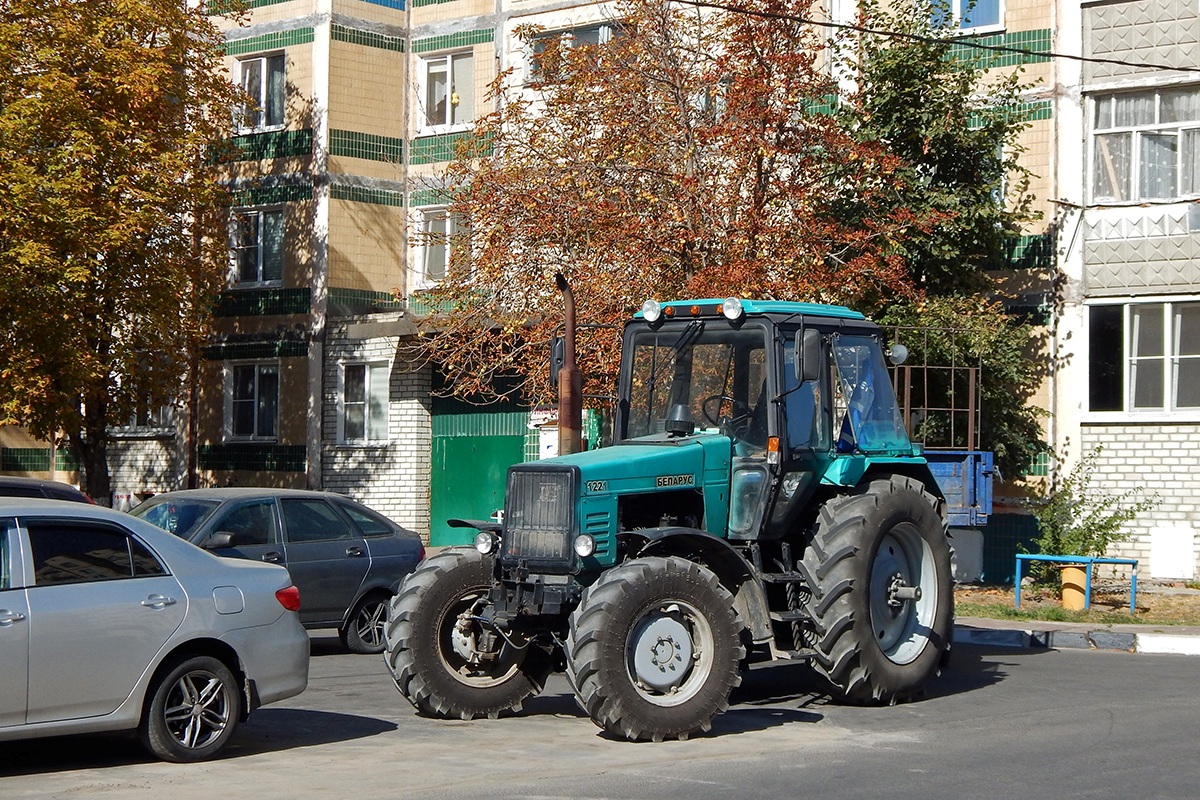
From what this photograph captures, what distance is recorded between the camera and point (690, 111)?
1995 centimetres

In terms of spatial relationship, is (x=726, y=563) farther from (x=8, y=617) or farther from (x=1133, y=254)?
(x=1133, y=254)

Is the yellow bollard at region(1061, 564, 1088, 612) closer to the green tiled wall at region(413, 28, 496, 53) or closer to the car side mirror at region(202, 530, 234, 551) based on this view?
the car side mirror at region(202, 530, 234, 551)

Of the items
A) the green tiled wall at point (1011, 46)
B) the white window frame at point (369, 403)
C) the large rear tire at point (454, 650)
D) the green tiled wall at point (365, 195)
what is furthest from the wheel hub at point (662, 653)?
the green tiled wall at point (365, 195)

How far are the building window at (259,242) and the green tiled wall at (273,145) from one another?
1115 mm

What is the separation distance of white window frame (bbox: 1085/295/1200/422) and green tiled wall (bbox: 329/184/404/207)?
14.3 metres

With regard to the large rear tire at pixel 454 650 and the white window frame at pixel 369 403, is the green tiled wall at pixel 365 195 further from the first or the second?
the large rear tire at pixel 454 650

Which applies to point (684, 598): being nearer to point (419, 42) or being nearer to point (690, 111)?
point (690, 111)

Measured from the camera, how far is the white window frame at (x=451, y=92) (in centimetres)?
3059

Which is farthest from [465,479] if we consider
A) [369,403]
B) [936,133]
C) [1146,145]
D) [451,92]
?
[1146,145]

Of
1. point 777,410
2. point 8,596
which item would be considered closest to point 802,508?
point 777,410

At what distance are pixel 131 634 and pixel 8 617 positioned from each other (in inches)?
27.5

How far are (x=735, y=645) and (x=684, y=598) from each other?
0.48 m

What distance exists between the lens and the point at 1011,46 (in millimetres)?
23672

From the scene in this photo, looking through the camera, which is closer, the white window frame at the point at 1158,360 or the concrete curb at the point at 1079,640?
the concrete curb at the point at 1079,640
